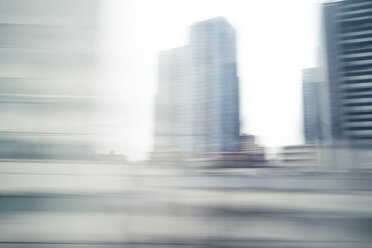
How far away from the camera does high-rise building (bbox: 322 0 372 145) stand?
626 centimetres

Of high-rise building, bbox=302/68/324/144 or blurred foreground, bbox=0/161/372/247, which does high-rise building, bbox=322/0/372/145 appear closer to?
high-rise building, bbox=302/68/324/144

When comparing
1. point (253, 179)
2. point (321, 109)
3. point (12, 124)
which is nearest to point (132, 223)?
point (12, 124)

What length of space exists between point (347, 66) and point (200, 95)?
8.01 meters

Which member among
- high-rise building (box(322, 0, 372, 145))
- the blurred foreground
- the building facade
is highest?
high-rise building (box(322, 0, 372, 145))

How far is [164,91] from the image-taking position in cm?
340

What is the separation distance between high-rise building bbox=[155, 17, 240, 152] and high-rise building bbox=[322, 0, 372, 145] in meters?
1.84

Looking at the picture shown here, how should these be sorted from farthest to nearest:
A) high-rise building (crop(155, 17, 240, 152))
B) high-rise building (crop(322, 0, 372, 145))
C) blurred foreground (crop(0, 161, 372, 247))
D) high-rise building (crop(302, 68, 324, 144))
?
high-rise building (crop(322, 0, 372, 145)) < high-rise building (crop(302, 68, 324, 144)) < high-rise building (crop(155, 17, 240, 152)) < blurred foreground (crop(0, 161, 372, 247))

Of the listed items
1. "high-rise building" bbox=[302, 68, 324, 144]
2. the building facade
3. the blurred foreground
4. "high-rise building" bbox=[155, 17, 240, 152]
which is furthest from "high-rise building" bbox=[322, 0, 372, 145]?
the building facade

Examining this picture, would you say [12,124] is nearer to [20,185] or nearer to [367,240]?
[20,185]

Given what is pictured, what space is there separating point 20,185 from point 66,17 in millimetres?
1401

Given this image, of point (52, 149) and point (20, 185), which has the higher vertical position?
point (52, 149)

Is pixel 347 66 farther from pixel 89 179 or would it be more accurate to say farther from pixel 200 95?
pixel 89 179

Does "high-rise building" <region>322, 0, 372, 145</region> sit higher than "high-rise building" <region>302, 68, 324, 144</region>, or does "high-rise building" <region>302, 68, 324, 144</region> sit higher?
"high-rise building" <region>322, 0, 372, 145</region>

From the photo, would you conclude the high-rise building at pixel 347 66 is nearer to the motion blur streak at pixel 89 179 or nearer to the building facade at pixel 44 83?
the motion blur streak at pixel 89 179
